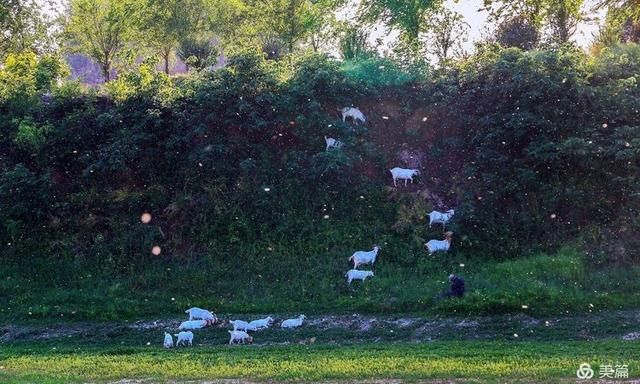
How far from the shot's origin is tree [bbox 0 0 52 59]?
3052 centimetres

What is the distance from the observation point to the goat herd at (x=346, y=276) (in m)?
13.2

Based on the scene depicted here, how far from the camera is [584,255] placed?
16.5 meters

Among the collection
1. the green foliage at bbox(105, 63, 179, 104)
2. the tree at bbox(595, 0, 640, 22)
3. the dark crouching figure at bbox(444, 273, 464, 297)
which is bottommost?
the dark crouching figure at bbox(444, 273, 464, 297)

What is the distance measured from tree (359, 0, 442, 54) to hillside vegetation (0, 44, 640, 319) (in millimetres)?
6060

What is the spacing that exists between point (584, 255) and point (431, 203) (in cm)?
440

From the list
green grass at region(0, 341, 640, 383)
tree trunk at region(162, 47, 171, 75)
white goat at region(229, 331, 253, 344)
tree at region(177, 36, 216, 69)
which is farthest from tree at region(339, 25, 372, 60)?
green grass at region(0, 341, 640, 383)

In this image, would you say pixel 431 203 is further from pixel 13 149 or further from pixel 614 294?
pixel 13 149

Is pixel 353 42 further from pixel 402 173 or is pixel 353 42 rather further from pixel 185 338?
pixel 185 338

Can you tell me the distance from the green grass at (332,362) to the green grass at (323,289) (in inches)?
106

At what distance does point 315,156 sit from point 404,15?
35.7 feet

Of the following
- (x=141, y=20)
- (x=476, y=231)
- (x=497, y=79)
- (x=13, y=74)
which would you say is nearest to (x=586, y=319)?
(x=476, y=231)

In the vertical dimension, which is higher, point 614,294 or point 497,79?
point 497,79

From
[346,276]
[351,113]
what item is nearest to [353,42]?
[351,113]

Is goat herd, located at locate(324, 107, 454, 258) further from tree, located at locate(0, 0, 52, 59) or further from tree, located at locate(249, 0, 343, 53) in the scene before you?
tree, located at locate(0, 0, 52, 59)
